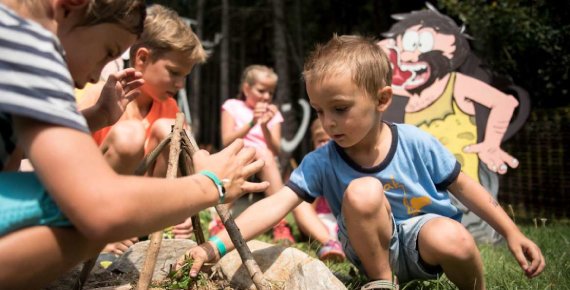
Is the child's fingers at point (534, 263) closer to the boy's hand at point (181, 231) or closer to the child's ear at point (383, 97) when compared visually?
the child's ear at point (383, 97)

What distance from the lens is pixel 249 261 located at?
160 cm

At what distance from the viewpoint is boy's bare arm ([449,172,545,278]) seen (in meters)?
1.80

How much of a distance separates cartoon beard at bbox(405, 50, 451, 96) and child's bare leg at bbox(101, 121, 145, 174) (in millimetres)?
1999

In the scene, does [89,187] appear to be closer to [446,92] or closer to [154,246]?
[154,246]

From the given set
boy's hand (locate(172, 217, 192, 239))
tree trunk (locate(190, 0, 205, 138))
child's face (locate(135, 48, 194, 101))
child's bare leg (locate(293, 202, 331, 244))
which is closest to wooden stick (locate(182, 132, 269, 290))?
boy's hand (locate(172, 217, 192, 239))

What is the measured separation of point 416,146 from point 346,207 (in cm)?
42

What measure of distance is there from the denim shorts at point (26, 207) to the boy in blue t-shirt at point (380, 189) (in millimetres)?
641

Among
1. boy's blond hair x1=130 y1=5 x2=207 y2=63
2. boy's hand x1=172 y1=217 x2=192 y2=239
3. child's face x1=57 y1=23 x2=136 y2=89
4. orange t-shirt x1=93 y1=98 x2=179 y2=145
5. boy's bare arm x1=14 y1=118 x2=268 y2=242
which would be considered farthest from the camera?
orange t-shirt x1=93 y1=98 x2=179 y2=145

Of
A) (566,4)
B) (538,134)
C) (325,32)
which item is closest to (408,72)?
(538,134)

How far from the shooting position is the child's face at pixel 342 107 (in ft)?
6.31

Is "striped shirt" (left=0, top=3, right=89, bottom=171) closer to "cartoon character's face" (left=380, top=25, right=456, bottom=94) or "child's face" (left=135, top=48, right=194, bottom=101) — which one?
"child's face" (left=135, top=48, right=194, bottom=101)

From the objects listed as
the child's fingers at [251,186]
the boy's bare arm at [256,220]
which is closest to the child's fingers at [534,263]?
the boy's bare arm at [256,220]

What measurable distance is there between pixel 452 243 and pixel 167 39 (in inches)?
66.6

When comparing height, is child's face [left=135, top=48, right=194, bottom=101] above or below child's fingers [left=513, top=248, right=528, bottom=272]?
above
